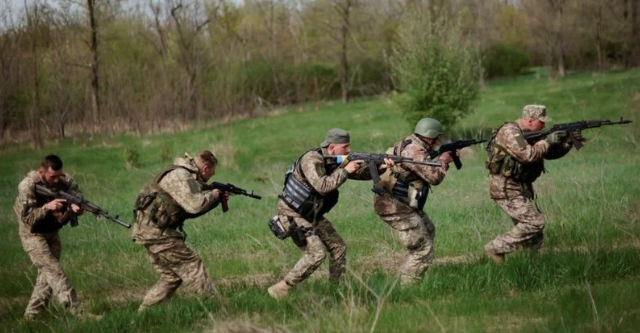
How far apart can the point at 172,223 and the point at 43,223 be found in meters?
1.50

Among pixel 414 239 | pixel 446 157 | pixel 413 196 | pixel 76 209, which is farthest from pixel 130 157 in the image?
pixel 414 239

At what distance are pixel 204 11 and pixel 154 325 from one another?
37.0 metres

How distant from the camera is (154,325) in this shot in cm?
636

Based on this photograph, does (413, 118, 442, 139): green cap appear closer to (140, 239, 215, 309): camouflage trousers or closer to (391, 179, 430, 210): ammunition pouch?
(391, 179, 430, 210): ammunition pouch

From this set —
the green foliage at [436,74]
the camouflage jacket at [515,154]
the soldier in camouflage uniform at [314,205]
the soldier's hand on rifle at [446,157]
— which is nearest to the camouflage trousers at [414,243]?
the soldier in camouflage uniform at [314,205]

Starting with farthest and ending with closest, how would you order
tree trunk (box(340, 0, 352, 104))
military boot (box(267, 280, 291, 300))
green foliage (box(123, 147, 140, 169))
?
tree trunk (box(340, 0, 352, 104))
green foliage (box(123, 147, 140, 169))
military boot (box(267, 280, 291, 300))

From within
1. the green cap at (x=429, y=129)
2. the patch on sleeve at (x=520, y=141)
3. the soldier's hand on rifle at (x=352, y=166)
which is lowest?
the soldier's hand on rifle at (x=352, y=166)

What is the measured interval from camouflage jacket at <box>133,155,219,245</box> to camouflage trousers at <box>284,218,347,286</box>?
3.35ft

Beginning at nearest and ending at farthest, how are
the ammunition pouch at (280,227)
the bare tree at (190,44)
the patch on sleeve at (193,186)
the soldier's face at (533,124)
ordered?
the patch on sleeve at (193,186)
the ammunition pouch at (280,227)
the soldier's face at (533,124)
the bare tree at (190,44)

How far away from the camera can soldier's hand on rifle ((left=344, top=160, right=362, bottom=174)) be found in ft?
24.1

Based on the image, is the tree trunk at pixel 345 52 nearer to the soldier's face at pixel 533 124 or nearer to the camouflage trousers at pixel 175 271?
the soldier's face at pixel 533 124

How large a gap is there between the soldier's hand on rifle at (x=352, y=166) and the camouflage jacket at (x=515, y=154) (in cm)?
193

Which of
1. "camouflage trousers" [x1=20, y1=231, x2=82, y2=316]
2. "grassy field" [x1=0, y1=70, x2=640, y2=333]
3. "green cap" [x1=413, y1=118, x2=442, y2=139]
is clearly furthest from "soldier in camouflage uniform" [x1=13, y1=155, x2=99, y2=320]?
"green cap" [x1=413, y1=118, x2=442, y2=139]

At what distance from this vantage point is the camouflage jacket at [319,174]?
724 centimetres
